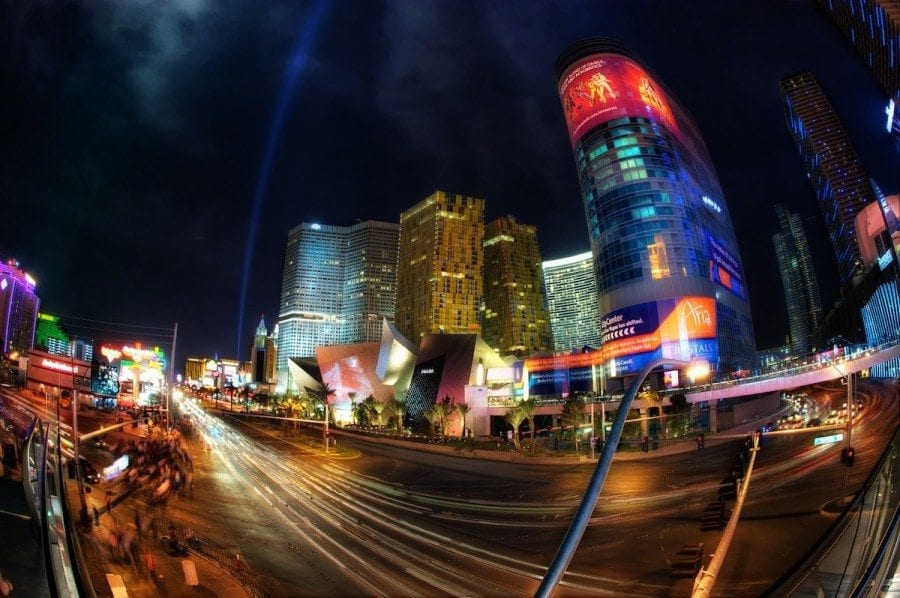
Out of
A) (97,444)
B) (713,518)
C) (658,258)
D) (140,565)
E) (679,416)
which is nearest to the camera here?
(140,565)

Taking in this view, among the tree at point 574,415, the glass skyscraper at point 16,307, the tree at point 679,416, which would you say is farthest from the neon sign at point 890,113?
the glass skyscraper at point 16,307

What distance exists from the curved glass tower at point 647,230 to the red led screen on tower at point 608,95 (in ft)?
0.75

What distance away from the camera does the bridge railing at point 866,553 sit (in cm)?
1140

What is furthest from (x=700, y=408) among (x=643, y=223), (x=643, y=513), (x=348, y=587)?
(x=348, y=587)

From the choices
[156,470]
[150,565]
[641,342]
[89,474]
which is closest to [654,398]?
[641,342]

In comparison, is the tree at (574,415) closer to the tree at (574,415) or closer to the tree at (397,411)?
the tree at (574,415)

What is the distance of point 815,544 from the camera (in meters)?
17.4

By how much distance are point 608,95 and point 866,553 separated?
101 meters

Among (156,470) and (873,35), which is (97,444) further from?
(873,35)

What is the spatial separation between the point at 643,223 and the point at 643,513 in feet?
234

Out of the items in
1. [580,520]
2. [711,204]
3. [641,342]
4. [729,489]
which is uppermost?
[711,204]

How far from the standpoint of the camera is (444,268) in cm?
16712

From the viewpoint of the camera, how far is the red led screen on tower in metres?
99.2

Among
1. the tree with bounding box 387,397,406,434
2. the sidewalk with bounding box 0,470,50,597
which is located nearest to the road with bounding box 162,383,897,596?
the sidewalk with bounding box 0,470,50,597
